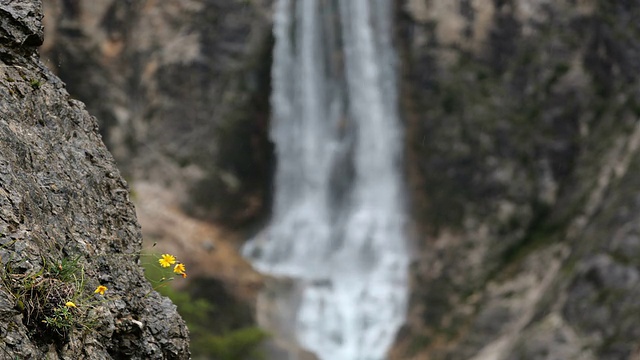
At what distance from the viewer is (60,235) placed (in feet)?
17.8

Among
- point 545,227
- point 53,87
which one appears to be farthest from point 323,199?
point 53,87

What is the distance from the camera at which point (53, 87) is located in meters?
6.52

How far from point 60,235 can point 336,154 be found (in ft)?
102

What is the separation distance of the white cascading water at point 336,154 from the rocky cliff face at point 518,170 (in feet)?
3.98

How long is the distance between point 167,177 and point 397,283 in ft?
34.6

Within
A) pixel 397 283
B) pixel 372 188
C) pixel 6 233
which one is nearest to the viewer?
pixel 6 233

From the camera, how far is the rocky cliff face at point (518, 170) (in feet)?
83.8

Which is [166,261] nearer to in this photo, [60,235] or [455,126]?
[60,235]

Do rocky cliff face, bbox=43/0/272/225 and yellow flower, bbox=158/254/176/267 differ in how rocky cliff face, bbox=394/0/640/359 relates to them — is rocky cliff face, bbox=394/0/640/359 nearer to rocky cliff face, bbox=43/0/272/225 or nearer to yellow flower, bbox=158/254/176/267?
rocky cliff face, bbox=43/0/272/225

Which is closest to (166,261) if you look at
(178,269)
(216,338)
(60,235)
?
(178,269)

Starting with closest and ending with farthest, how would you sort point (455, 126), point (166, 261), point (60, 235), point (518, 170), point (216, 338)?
1. point (60, 235)
2. point (166, 261)
3. point (216, 338)
4. point (518, 170)
5. point (455, 126)

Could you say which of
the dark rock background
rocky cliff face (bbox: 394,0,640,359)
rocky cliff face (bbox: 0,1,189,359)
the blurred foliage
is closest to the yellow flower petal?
rocky cliff face (bbox: 0,1,189,359)

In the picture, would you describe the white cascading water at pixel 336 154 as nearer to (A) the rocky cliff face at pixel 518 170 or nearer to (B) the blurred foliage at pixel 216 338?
(A) the rocky cliff face at pixel 518 170

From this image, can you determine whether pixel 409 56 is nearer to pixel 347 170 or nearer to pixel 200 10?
pixel 347 170
